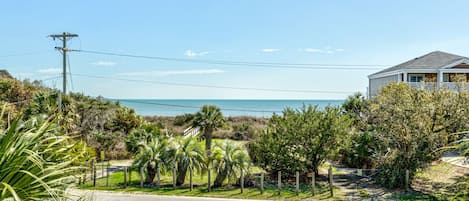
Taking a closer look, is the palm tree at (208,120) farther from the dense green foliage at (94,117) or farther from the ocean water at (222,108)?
the ocean water at (222,108)

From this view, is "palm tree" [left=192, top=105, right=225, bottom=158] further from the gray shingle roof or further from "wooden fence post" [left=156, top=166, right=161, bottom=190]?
the gray shingle roof

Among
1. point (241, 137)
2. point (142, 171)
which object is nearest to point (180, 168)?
point (142, 171)

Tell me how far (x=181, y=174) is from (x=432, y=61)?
2372 cm

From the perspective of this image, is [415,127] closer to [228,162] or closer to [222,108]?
[228,162]

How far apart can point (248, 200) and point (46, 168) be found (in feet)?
45.8

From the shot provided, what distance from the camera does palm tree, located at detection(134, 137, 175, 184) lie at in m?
19.3

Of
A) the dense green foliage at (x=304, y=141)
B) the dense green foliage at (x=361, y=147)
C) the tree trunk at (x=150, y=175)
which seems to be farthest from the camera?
the dense green foliage at (x=361, y=147)

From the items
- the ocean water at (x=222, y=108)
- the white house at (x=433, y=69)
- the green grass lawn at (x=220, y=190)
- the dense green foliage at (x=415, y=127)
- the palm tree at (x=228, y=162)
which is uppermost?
the white house at (x=433, y=69)

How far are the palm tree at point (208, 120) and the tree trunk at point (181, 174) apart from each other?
871 cm

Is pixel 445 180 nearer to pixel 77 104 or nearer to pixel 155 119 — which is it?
pixel 77 104

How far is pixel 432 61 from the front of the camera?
107 feet

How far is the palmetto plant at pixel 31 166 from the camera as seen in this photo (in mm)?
2834

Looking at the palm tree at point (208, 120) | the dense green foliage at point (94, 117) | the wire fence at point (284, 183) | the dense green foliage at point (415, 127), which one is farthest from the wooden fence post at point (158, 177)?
the dense green foliage at point (415, 127)

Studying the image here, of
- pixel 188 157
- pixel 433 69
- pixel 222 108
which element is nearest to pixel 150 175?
pixel 188 157
